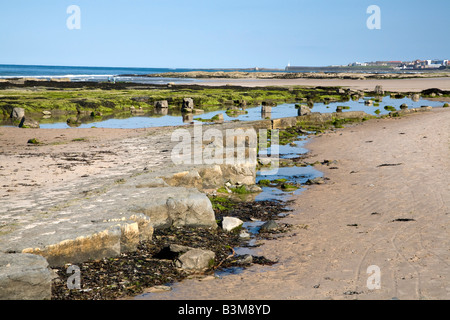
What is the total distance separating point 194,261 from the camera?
7.43 metres

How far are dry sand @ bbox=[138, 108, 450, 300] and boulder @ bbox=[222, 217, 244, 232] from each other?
96 cm

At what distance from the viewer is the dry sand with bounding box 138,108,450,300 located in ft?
21.3

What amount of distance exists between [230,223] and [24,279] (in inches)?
188

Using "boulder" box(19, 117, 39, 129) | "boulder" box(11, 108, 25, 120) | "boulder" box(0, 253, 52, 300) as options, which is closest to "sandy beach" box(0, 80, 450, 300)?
"boulder" box(0, 253, 52, 300)

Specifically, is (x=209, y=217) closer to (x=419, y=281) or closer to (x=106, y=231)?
(x=106, y=231)

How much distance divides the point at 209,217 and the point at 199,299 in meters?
3.27

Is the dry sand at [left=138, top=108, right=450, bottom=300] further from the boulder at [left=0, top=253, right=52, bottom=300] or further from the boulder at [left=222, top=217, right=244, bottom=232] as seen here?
the boulder at [left=0, top=253, right=52, bottom=300]

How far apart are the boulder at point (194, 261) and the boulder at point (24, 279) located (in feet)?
7.33

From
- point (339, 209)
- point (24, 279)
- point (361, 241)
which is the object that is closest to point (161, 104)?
point (339, 209)

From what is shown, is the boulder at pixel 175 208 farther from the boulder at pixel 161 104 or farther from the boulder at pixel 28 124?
the boulder at pixel 161 104

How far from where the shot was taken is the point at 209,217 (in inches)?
373

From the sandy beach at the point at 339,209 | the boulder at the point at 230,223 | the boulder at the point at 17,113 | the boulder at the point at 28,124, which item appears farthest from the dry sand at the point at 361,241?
the boulder at the point at 17,113

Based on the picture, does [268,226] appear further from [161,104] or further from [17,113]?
[161,104]

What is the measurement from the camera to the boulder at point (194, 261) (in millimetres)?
7392
